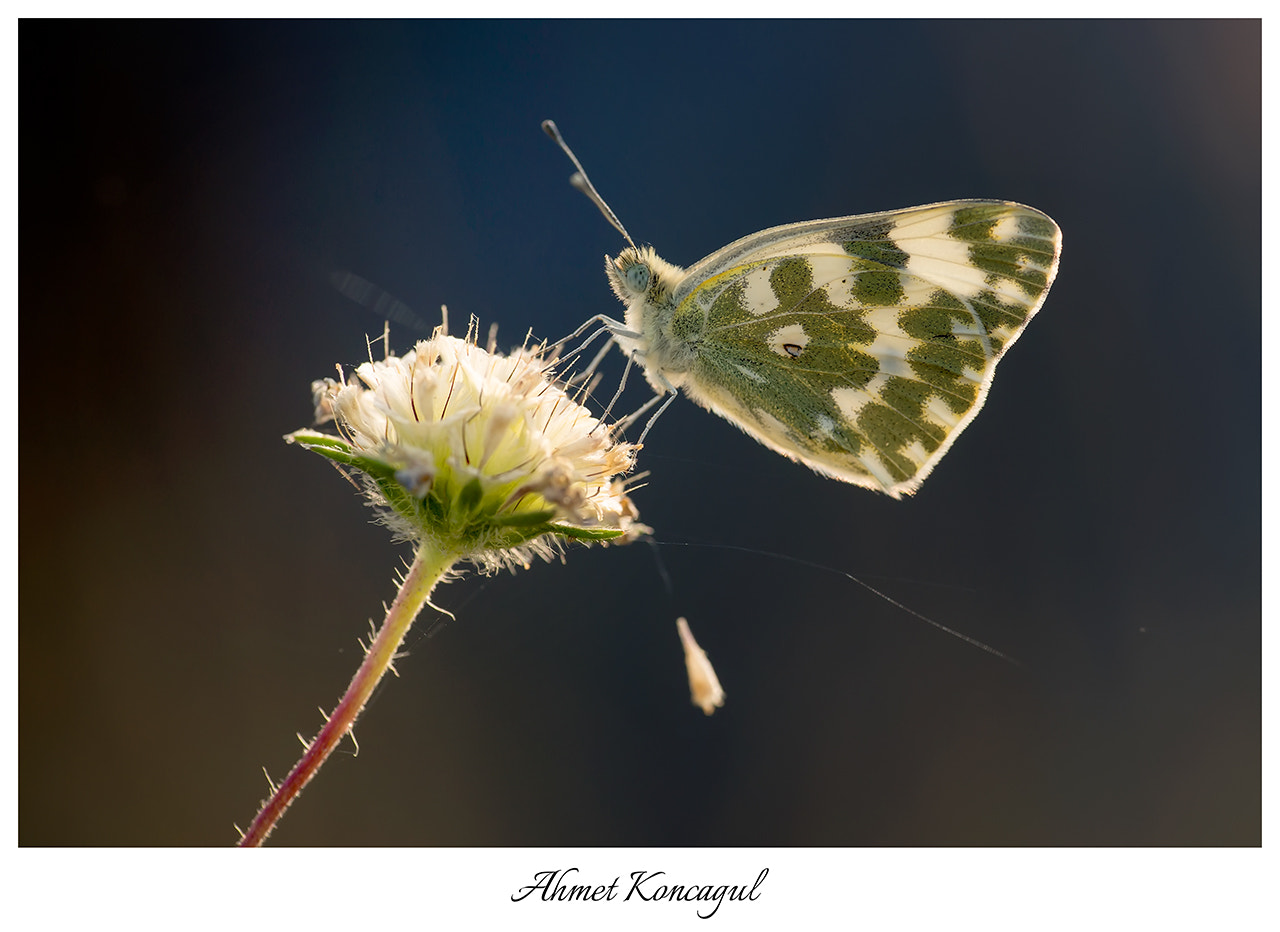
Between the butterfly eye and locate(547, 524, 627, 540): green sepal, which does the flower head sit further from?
→ the butterfly eye

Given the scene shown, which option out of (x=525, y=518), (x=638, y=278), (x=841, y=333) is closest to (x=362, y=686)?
(x=525, y=518)

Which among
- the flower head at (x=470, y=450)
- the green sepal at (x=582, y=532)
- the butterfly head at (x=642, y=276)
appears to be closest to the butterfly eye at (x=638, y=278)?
the butterfly head at (x=642, y=276)

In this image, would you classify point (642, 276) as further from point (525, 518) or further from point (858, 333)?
point (525, 518)

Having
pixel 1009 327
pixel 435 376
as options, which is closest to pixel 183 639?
pixel 435 376

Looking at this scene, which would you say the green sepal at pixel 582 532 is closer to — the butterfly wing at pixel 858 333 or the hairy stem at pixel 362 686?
the hairy stem at pixel 362 686

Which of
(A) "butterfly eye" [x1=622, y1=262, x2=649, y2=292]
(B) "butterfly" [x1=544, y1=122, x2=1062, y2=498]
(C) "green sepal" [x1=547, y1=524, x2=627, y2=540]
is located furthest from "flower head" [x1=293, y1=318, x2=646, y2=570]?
(A) "butterfly eye" [x1=622, y1=262, x2=649, y2=292]
